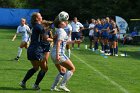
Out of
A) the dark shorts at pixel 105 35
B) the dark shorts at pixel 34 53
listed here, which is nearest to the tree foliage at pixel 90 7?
the dark shorts at pixel 105 35

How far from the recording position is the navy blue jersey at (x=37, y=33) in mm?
11570

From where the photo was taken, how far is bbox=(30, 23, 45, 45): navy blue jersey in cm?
1157

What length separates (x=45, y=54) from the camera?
41.2 ft

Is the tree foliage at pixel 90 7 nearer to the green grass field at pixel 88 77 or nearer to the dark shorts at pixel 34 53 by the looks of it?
the green grass field at pixel 88 77

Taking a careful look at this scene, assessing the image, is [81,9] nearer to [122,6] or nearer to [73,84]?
[122,6]

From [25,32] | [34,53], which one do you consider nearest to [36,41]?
[34,53]

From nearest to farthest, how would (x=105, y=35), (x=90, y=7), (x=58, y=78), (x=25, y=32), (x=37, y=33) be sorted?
(x=37, y=33), (x=58, y=78), (x=25, y=32), (x=105, y=35), (x=90, y=7)

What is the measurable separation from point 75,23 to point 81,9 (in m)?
31.5

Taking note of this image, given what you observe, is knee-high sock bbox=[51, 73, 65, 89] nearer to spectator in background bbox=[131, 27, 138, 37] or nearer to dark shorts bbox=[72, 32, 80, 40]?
dark shorts bbox=[72, 32, 80, 40]

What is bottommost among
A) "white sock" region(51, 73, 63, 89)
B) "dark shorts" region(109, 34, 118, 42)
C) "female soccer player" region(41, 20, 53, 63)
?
"white sock" region(51, 73, 63, 89)

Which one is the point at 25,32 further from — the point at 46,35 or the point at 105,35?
the point at 46,35

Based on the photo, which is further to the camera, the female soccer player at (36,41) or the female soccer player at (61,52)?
the female soccer player at (36,41)

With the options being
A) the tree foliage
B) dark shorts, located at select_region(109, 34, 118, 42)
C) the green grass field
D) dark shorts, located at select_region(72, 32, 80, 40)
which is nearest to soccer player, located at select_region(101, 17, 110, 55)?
dark shorts, located at select_region(109, 34, 118, 42)

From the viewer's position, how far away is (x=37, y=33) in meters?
11.6
